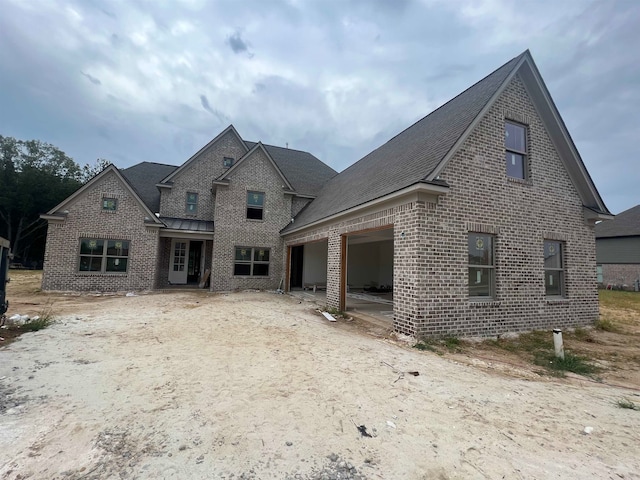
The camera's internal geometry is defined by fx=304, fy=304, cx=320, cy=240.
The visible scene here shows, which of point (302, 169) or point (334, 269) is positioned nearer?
point (334, 269)

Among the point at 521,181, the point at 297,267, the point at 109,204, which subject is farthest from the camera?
the point at 297,267

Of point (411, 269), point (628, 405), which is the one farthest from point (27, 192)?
point (628, 405)

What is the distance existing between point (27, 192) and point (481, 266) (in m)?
45.8

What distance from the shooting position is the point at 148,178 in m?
20.9

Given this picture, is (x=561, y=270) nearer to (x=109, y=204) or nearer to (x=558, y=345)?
(x=558, y=345)

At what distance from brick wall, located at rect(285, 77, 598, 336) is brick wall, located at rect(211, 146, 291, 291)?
809 cm

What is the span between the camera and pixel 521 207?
27.4ft

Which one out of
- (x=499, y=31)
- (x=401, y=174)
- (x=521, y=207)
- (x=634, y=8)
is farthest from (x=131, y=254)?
(x=634, y=8)

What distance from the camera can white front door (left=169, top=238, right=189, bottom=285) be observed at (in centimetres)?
1786

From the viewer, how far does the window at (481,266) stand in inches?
300

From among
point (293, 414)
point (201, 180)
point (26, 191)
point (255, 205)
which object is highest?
point (26, 191)

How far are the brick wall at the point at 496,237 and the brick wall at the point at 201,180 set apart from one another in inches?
457

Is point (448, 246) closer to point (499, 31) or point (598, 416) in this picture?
point (598, 416)

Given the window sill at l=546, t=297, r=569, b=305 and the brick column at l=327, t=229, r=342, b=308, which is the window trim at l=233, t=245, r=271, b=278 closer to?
the brick column at l=327, t=229, r=342, b=308
